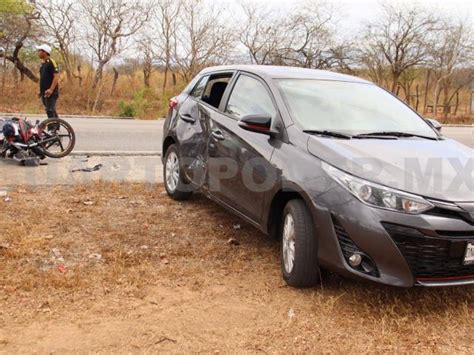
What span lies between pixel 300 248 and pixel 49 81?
24.3 feet

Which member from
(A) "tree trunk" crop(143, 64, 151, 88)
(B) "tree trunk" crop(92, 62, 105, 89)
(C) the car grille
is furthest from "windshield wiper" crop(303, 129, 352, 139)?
(A) "tree trunk" crop(143, 64, 151, 88)

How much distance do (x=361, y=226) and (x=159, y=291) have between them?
1.49 meters

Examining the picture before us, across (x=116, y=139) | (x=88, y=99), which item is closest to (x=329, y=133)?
(x=116, y=139)

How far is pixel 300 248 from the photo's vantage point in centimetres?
351

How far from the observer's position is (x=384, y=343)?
297 cm

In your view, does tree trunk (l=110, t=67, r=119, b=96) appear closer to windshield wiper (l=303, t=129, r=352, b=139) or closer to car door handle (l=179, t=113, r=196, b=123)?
car door handle (l=179, t=113, r=196, b=123)

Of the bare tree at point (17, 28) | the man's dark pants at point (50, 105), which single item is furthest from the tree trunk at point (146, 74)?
the man's dark pants at point (50, 105)

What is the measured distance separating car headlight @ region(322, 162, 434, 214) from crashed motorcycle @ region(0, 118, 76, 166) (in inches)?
220

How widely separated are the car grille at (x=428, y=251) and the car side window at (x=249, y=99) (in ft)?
5.21

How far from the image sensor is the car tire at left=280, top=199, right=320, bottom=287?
3490 millimetres

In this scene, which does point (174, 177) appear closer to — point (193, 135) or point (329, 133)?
point (193, 135)

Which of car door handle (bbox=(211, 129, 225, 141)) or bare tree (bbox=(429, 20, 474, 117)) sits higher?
bare tree (bbox=(429, 20, 474, 117))

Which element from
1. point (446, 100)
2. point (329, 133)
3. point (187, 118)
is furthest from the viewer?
point (446, 100)

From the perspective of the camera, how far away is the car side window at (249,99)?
441 centimetres
